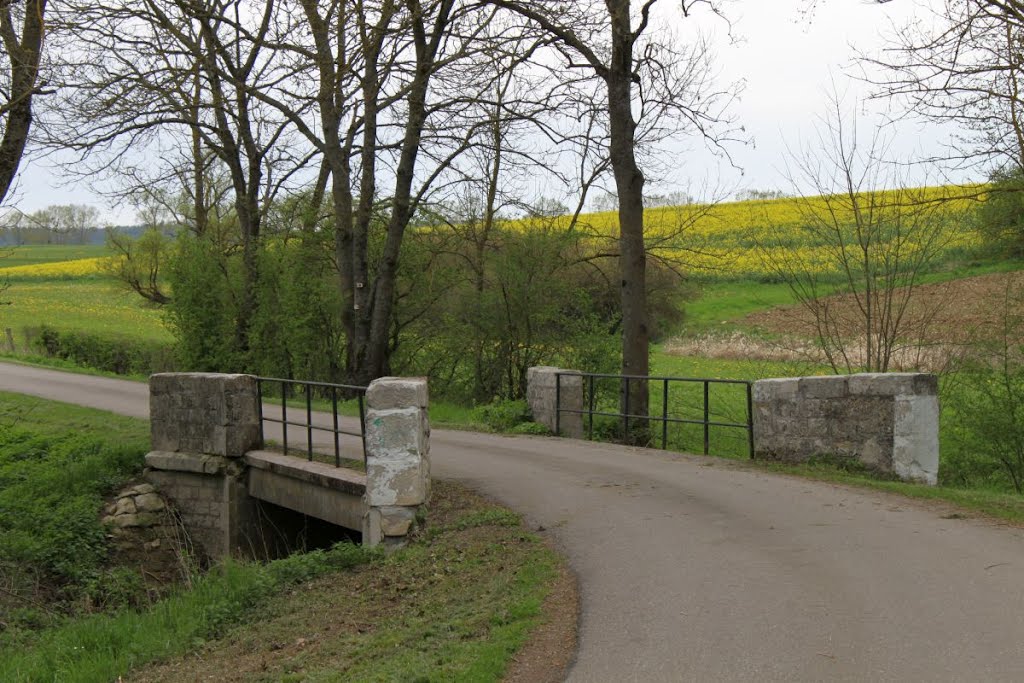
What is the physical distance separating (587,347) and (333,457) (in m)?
8.77

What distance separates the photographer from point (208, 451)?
14.1 meters

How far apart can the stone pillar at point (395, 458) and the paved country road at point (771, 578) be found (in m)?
1.15

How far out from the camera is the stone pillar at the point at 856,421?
11.1m

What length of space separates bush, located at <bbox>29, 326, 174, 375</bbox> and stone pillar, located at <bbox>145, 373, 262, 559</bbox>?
17.5m

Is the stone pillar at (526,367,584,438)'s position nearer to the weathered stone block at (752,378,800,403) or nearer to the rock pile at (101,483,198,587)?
the weathered stone block at (752,378,800,403)

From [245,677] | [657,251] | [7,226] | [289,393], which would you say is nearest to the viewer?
[245,677]

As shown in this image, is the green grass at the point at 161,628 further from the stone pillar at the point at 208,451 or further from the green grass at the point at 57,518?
the stone pillar at the point at 208,451

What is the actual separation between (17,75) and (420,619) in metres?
10.0

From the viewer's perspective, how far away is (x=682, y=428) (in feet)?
62.4

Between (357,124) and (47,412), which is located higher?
(357,124)

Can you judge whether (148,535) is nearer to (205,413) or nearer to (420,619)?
(205,413)

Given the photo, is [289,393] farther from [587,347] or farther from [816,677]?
[816,677]

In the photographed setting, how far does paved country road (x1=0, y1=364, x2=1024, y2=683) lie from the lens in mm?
5492

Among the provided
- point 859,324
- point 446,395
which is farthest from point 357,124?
point 859,324
